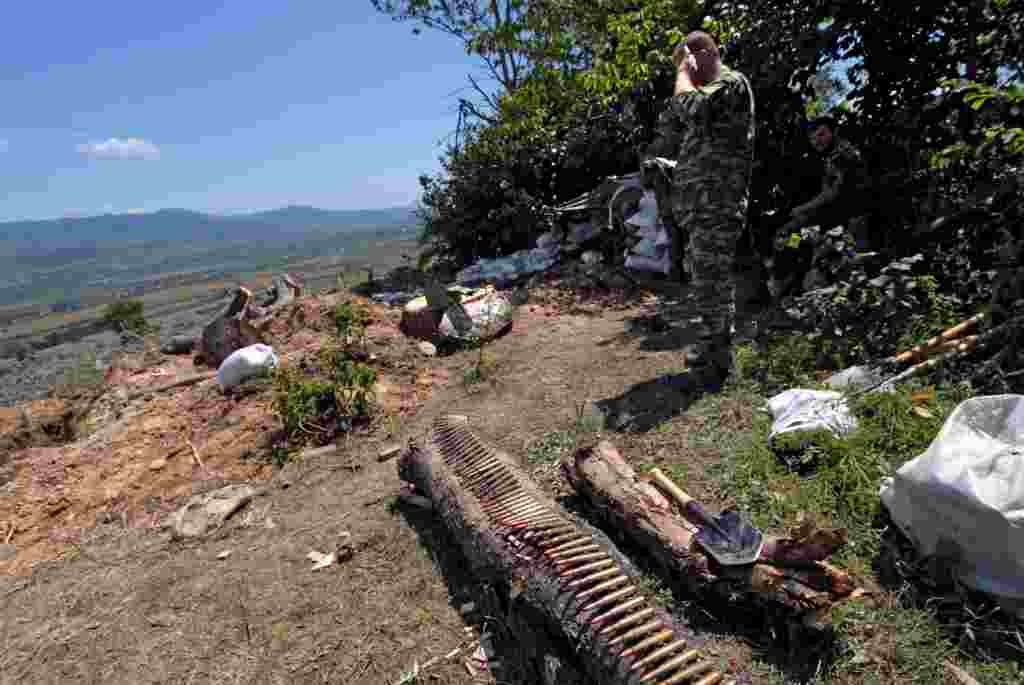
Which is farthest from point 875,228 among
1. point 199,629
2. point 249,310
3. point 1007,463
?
point 249,310

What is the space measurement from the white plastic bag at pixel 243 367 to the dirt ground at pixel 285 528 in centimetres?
19

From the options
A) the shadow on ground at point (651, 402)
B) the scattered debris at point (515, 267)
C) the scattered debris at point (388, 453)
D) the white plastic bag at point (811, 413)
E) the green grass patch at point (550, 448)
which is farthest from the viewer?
the scattered debris at point (515, 267)

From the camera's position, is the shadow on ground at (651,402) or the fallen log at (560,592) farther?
the shadow on ground at (651,402)

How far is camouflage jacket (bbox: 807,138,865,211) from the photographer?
203 inches

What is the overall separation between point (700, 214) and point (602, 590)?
8.15 feet

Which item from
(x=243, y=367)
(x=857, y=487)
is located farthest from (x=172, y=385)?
(x=857, y=487)

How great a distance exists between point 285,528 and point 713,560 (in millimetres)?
2614

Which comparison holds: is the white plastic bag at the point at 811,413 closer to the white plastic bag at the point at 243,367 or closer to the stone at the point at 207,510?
the stone at the point at 207,510

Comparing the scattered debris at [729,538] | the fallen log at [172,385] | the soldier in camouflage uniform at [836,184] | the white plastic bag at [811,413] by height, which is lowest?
the fallen log at [172,385]

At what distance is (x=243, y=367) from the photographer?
18.4 ft

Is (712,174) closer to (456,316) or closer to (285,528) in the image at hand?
(456,316)

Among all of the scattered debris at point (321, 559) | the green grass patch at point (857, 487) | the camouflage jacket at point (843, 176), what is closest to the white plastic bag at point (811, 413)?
the green grass patch at point (857, 487)

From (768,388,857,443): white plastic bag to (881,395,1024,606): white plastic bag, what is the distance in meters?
0.71

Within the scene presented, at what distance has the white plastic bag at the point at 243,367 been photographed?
18.4 feet
